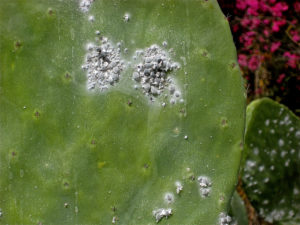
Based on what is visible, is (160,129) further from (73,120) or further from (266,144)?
(266,144)

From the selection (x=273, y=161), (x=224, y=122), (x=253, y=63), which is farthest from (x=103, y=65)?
(x=253, y=63)

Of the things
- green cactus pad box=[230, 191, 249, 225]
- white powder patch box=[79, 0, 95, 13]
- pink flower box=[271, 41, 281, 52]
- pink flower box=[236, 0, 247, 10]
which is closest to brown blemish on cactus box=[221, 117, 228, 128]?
white powder patch box=[79, 0, 95, 13]

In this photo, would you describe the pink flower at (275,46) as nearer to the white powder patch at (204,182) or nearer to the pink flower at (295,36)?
the pink flower at (295,36)

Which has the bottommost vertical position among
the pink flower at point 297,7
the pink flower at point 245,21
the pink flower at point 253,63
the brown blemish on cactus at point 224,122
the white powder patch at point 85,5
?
the pink flower at point 253,63

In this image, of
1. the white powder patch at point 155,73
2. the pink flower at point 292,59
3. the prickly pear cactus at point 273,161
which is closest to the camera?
the white powder patch at point 155,73

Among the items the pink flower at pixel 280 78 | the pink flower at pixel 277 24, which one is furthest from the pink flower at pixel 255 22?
the pink flower at pixel 280 78

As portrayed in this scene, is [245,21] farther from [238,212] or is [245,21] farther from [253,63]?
[238,212]

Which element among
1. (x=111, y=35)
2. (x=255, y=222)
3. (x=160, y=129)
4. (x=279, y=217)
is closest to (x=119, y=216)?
(x=160, y=129)
